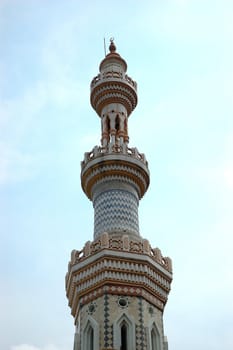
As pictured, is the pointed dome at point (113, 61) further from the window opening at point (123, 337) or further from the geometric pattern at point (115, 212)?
the window opening at point (123, 337)

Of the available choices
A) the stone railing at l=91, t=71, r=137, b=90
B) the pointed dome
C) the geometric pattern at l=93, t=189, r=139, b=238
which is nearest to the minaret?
the geometric pattern at l=93, t=189, r=139, b=238

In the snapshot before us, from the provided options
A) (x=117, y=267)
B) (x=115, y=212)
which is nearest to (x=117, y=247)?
(x=117, y=267)

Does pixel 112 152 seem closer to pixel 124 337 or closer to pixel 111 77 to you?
pixel 111 77

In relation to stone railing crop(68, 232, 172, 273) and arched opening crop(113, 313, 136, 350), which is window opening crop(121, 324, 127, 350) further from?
stone railing crop(68, 232, 172, 273)

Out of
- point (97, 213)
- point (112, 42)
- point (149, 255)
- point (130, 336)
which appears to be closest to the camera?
point (130, 336)

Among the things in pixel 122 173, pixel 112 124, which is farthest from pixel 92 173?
pixel 112 124

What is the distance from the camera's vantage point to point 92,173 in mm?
19125

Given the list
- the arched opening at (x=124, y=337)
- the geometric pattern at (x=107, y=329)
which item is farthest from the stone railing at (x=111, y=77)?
the arched opening at (x=124, y=337)

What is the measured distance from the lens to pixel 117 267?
16.6 m

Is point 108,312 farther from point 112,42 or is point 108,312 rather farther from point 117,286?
point 112,42

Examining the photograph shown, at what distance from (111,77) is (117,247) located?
6.93 meters

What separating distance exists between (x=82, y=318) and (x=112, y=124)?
690cm

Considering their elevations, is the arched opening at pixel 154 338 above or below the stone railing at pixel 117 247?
below

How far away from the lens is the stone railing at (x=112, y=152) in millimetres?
19141
